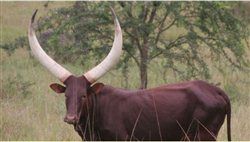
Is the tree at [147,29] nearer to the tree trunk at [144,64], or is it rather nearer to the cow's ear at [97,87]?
the tree trunk at [144,64]

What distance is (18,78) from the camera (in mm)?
12695

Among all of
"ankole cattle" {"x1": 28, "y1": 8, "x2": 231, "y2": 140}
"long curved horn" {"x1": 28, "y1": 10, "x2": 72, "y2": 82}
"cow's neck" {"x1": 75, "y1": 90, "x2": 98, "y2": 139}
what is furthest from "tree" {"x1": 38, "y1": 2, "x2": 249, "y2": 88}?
"cow's neck" {"x1": 75, "y1": 90, "x2": 98, "y2": 139}

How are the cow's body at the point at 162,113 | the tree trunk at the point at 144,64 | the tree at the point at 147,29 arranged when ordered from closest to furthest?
1. the cow's body at the point at 162,113
2. the tree at the point at 147,29
3. the tree trunk at the point at 144,64

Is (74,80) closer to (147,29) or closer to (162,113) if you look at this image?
(162,113)

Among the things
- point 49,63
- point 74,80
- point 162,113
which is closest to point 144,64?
point 162,113

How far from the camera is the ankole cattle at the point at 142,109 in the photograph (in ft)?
20.6

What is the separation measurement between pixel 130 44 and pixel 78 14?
3.43ft

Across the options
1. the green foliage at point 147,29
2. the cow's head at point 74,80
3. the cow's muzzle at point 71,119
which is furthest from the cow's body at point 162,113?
the green foliage at point 147,29

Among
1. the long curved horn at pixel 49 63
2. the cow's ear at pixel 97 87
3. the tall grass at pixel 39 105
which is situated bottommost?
the tall grass at pixel 39 105

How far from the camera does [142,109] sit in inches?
253

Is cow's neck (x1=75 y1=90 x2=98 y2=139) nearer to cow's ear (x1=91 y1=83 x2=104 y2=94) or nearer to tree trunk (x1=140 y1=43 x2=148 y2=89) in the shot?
cow's ear (x1=91 y1=83 x2=104 y2=94)

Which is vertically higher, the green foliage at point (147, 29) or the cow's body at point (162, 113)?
the green foliage at point (147, 29)

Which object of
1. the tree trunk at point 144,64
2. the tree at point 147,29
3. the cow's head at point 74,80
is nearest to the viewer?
the cow's head at point 74,80

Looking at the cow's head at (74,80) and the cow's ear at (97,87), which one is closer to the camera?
the cow's head at (74,80)
